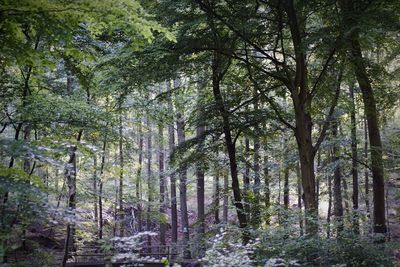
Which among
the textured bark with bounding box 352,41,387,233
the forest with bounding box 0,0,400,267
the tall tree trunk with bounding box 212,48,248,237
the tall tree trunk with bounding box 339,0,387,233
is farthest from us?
the tall tree trunk with bounding box 212,48,248,237

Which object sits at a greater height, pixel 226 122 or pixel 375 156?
pixel 226 122

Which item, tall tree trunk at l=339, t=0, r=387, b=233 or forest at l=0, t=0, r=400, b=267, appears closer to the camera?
forest at l=0, t=0, r=400, b=267

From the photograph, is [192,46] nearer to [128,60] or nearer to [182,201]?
[128,60]

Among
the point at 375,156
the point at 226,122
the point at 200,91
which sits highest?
the point at 200,91

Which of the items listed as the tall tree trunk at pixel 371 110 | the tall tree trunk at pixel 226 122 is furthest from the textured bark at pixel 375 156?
the tall tree trunk at pixel 226 122

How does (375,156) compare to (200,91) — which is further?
(200,91)

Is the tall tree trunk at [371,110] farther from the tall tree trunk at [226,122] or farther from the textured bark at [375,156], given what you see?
the tall tree trunk at [226,122]

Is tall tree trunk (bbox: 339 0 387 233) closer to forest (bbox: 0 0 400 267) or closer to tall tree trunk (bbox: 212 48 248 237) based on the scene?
forest (bbox: 0 0 400 267)

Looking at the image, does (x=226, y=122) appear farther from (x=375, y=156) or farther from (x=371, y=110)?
(x=375, y=156)

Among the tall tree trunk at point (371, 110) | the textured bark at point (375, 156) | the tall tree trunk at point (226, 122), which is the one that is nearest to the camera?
the tall tree trunk at point (371, 110)

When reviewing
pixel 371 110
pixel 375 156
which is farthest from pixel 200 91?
pixel 375 156

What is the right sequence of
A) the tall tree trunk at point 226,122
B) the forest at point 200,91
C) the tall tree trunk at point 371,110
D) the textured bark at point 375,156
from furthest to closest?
the tall tree trunk at point 226,122
the textured bark at point 375,156
the tall tree trunk at point 371,110
the forest at point 200,91

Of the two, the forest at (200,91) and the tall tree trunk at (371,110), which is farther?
the tall tree trunk at (371,110)

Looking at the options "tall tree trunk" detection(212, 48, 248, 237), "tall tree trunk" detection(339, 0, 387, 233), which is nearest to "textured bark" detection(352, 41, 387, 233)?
"tall tree trunk" detection(339, 0, 387, 233)
